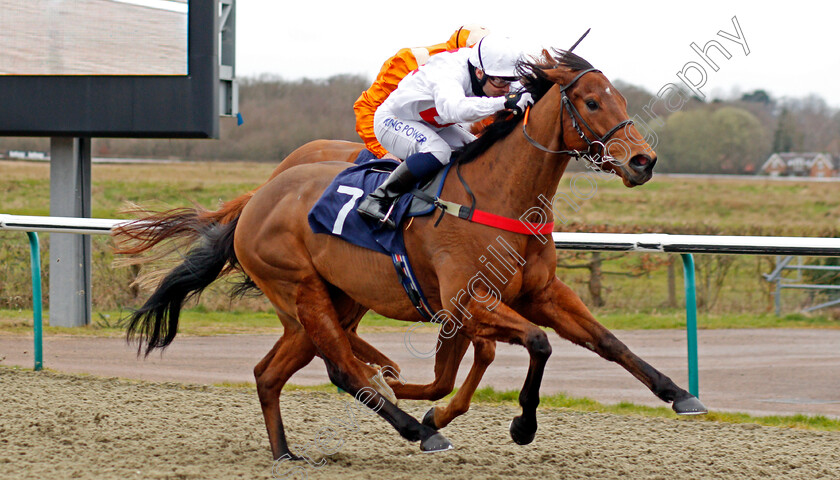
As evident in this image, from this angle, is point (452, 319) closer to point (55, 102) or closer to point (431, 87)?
point (431, 87)

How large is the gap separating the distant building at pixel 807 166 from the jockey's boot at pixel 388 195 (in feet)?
54.8

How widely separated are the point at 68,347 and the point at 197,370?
48.4 inches

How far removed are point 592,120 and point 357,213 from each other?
1026mm

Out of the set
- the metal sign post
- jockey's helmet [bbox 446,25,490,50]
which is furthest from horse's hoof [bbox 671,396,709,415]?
the metal sign post

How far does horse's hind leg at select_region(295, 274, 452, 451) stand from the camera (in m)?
3.45

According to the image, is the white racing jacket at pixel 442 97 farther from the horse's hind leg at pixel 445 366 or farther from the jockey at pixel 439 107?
the horse's hind leg at pixel 445 366

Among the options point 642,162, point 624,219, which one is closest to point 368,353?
point 642,162

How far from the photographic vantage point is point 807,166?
21.6m

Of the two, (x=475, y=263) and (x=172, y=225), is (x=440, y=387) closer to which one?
(x=475, y=263)

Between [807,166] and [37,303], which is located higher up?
[807,166]

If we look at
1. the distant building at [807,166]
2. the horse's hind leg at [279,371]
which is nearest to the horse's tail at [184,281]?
the horse's hind leg at [279,371]

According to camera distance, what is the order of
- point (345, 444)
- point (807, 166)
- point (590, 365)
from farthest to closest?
point (807, 166) → point (590, 365) → point (345, 444)

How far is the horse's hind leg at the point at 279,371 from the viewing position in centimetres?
368

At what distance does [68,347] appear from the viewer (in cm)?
638
